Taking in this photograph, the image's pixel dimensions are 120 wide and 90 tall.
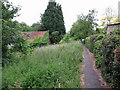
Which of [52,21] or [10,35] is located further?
[52,21]

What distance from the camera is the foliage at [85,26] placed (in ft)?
100

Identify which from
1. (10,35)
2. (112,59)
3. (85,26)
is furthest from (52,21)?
(112,59)

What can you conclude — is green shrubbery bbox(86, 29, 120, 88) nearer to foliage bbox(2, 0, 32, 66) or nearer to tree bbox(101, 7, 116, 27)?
foliage bbox(2, 0, 32, 66)

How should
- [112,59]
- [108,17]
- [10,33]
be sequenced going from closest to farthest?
[112,59], [10,33], [108,17]

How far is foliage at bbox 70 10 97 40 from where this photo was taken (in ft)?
100

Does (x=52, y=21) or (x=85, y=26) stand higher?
(x=52, y=21)

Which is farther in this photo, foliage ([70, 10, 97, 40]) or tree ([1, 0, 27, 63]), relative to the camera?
foliage ([70, 10, 97, 40])

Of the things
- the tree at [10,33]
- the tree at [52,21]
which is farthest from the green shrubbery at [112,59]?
the tree at [52,21]

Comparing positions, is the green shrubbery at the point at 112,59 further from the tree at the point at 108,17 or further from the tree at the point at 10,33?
the tree at the point at 108,17

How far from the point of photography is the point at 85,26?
3050cm

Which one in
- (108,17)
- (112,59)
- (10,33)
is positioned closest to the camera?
(112,59)

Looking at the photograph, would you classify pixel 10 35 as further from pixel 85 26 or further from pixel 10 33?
pixel 85 26

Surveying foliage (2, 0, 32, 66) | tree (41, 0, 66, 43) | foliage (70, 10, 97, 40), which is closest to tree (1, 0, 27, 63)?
foliage (2, 0, 32, 66)

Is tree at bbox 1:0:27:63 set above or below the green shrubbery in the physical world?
above
